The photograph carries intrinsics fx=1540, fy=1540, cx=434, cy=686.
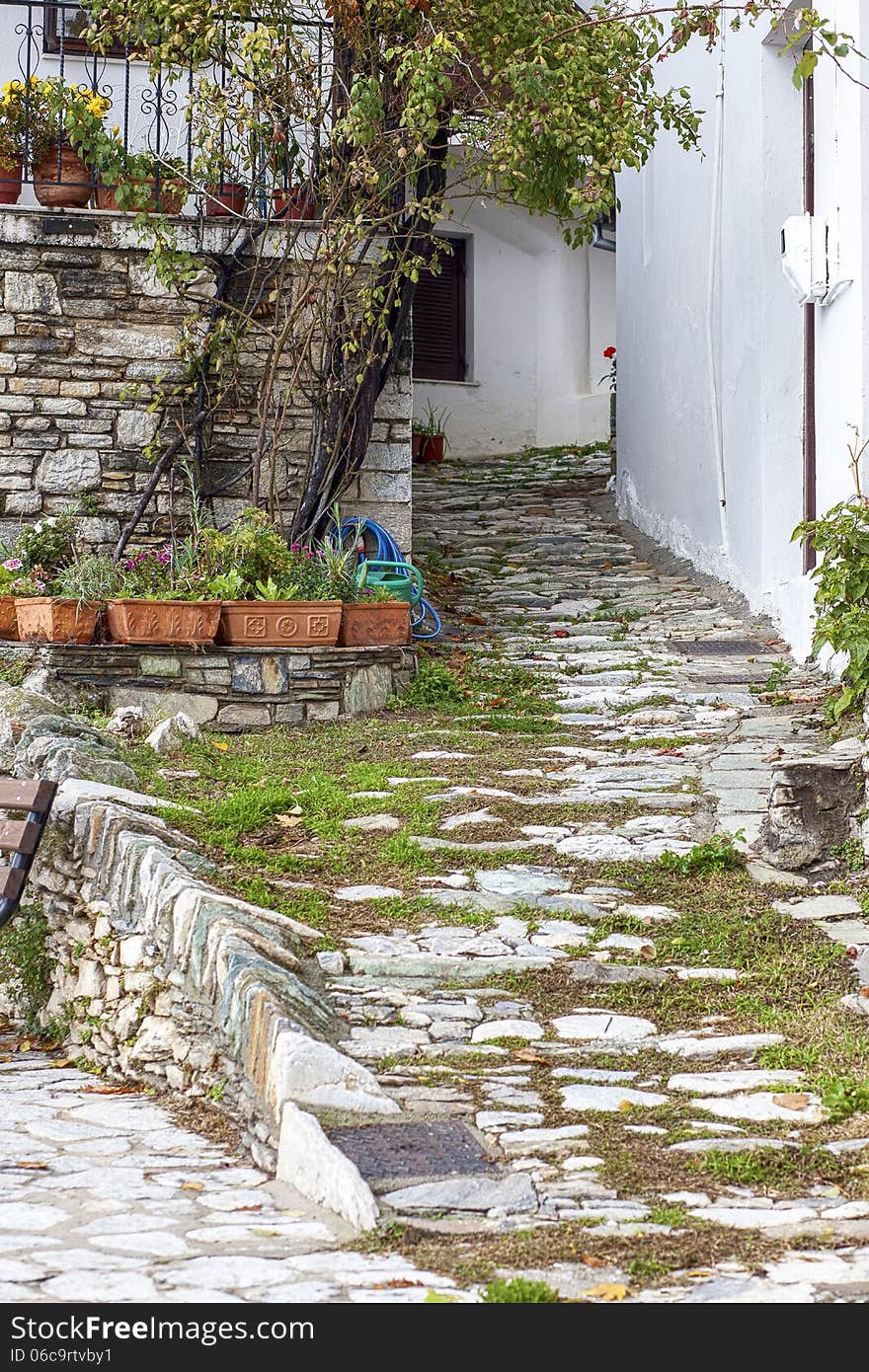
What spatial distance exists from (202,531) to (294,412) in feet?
3.42

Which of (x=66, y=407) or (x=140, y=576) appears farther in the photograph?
(x=66, y=407)

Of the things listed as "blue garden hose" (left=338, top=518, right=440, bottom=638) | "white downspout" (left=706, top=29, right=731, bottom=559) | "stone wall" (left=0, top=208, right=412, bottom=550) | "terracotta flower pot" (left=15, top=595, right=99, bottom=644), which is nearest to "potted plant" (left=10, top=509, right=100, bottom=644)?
"terracotta flower pot" (left=15, top=595, right=99, bottom=644)

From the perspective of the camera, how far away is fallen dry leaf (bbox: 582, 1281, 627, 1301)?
2385 millimetres

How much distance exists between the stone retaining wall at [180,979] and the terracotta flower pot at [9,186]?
3613 mm

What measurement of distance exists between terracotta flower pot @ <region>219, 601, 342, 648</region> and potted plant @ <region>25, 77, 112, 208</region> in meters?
2.56

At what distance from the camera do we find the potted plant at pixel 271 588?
6.90 metres

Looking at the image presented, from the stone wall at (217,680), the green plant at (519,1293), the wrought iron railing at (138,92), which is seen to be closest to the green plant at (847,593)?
the stone wall at (217,680)

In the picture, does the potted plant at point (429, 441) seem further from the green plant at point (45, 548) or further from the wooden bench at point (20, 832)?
the wooden bench at point (20, 832)

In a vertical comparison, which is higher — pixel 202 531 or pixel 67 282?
pixel 67 282

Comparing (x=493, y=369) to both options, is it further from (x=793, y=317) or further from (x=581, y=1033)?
(x=581, y=1033)

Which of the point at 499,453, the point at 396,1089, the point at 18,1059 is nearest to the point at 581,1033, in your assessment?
the point at 396,1089
